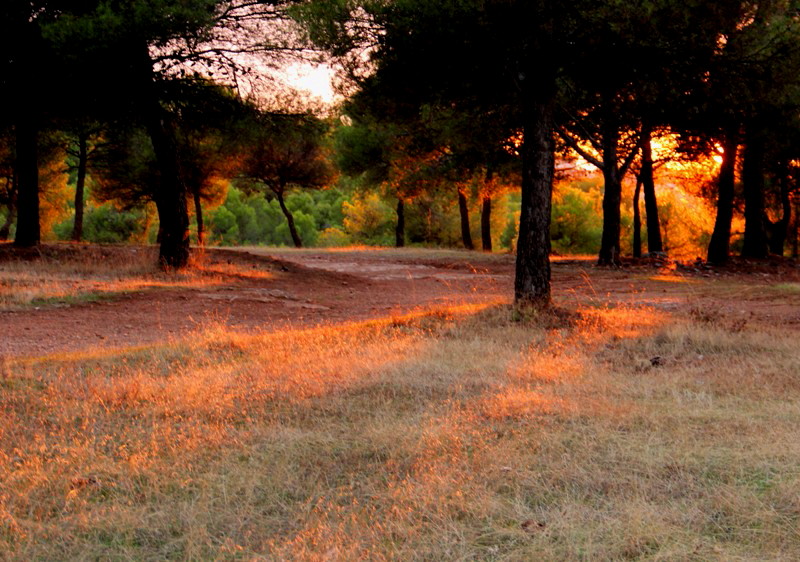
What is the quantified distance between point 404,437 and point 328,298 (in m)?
9.56

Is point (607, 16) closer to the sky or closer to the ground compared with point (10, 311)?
closer to the sky

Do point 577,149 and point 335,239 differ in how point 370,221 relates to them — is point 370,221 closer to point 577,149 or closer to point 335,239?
point 335,239

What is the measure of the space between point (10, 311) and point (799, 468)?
34.8 ft

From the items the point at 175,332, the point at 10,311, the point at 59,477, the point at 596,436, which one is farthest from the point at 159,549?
the point at 10,311

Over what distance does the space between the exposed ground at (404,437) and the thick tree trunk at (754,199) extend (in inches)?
497

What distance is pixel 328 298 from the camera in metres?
14.4

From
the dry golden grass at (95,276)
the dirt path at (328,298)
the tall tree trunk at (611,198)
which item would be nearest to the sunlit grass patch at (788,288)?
the dirt path at (328,298)

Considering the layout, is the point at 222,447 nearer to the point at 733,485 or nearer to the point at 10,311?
the point at 733,485

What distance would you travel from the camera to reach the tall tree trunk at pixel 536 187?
405 inches

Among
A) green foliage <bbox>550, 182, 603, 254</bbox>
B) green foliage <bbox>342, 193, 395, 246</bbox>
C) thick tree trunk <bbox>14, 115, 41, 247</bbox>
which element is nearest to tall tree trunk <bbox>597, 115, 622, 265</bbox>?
thick tree trunk <bbox>14, 115, 41, 247</bbox>

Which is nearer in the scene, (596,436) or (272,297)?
(596,436)

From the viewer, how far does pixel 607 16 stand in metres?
9.63

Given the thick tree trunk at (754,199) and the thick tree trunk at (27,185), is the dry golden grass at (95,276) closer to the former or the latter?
the thick tree trunk at (27,185)

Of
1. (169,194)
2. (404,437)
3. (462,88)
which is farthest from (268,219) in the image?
(404,437)
